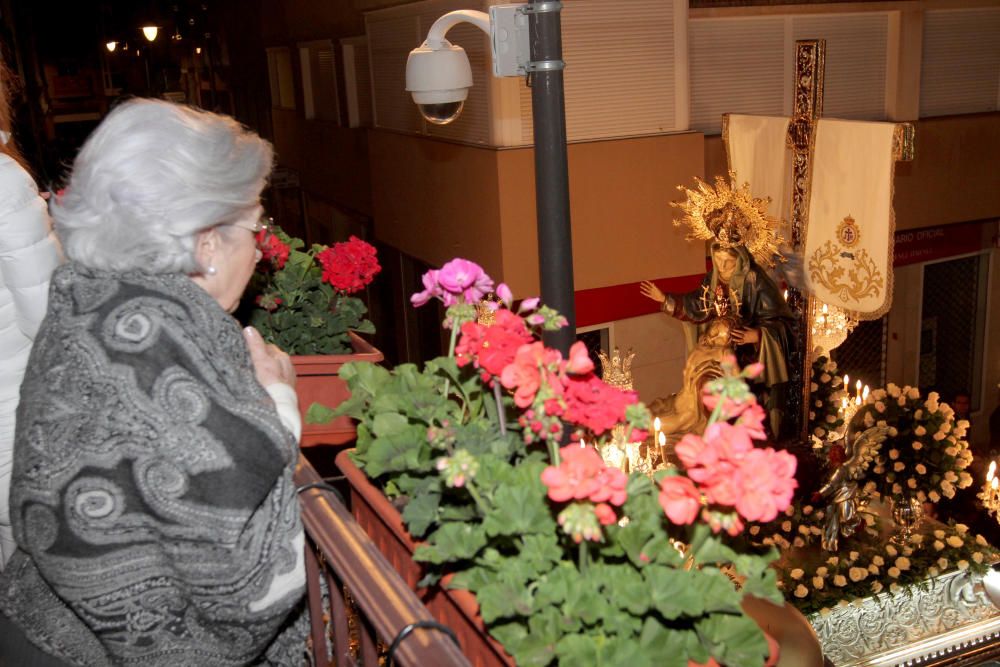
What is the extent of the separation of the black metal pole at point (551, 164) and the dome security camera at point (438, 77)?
1.21 metres

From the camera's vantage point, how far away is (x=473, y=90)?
800 centimetres

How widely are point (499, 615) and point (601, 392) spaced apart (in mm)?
352

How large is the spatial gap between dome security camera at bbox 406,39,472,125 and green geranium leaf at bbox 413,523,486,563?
7.52 ft

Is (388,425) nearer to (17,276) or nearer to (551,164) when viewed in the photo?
(551,164)

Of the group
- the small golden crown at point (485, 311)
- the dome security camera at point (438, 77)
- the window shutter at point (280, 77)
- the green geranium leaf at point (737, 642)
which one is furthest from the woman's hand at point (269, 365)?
the window shutter at point (280, 77)

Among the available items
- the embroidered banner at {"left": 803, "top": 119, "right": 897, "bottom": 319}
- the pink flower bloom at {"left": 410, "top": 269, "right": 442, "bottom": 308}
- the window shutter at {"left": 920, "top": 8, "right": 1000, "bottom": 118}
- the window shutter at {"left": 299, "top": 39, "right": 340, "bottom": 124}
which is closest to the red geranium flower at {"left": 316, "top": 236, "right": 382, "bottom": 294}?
the pink flower bloom at {"left": 410, "top": 269, "right": 442, "bottom": 308}

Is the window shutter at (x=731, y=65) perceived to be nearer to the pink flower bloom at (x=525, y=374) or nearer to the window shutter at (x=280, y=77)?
the pink flower bloom at (x=525, y=374)

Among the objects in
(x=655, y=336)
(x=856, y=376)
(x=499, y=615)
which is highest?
(x=499, y=615)

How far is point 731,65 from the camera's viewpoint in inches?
348

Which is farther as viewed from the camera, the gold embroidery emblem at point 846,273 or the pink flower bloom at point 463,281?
the gold embroidery emblem at point 846,273

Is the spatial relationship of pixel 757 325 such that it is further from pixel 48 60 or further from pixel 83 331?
pixel 48 60

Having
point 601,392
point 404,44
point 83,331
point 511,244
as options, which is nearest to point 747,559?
point 601,392

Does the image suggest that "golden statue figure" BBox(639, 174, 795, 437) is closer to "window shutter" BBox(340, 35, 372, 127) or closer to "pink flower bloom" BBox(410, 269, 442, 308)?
"pink flower bloom" BBox(410, 269, 442, 308)

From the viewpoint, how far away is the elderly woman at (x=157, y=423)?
135cm
